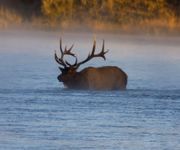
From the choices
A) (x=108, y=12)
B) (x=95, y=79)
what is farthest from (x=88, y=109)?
(x=108, y=12)

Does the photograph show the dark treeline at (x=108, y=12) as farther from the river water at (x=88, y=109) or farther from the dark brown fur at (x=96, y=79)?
the dark brown fur at (x=96, y=79)

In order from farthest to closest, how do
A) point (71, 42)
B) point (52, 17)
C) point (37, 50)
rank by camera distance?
point (52, 17)
point (71, 42)
point (37, 50)

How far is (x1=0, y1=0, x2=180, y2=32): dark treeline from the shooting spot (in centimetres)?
4997

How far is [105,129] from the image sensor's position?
17.8 m

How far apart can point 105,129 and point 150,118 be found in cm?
169

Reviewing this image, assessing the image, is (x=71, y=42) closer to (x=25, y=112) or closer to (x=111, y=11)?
(x=111, y=11)

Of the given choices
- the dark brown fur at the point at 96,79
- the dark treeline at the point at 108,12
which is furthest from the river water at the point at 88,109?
the dark treeline at the point at 108,12

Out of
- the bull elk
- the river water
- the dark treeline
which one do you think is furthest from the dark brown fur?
the dark treeline

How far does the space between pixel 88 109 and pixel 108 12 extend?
30820 mm

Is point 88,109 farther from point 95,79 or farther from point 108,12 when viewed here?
point 108,12

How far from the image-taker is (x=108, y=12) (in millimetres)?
50812

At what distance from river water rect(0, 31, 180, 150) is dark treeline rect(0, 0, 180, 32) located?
15.0m

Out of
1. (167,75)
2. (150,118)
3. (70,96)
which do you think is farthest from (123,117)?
(167,75)

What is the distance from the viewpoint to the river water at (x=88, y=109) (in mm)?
16609
